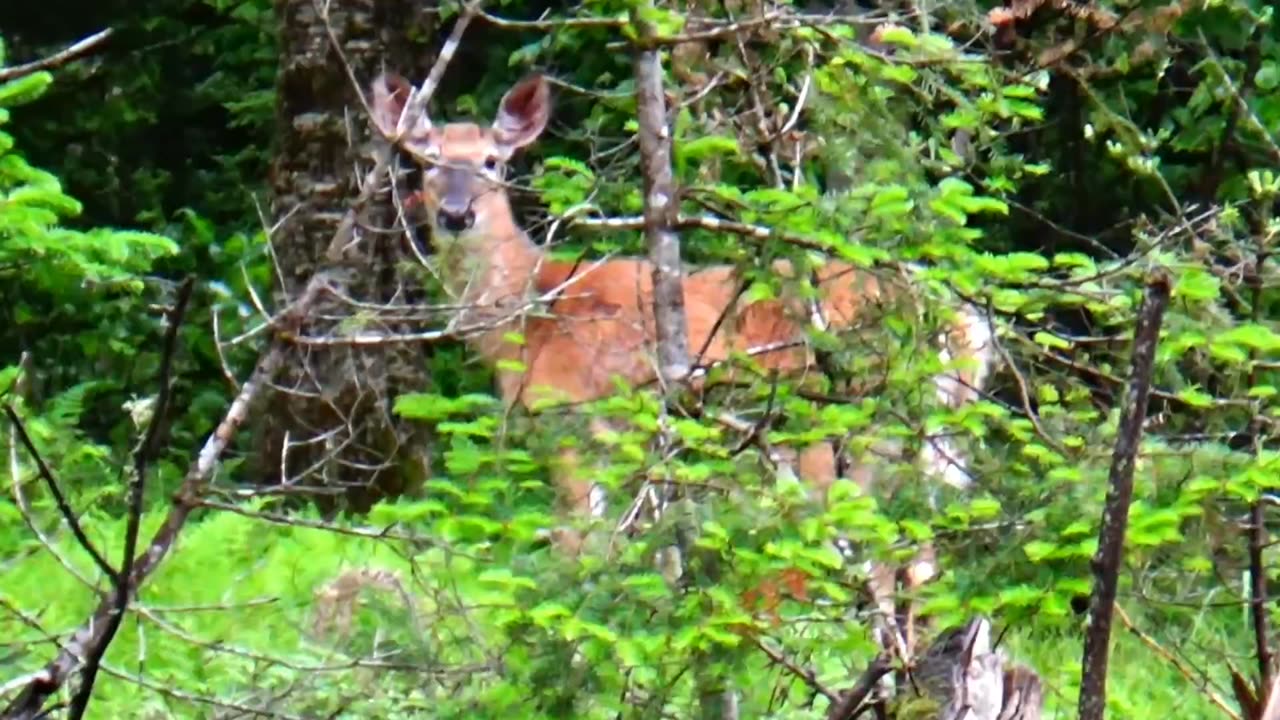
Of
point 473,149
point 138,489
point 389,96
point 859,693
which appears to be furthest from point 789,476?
point 473,149

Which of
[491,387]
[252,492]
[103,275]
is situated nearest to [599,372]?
[491,387]

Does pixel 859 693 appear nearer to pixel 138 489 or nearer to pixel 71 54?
pixel 138 489

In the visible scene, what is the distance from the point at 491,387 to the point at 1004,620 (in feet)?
19.4

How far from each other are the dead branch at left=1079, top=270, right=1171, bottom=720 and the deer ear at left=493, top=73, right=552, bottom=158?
5.38 m

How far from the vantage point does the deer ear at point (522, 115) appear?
318 inches

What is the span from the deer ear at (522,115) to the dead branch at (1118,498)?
5.38 m

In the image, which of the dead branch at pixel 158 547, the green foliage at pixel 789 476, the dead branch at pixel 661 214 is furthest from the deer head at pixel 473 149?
the dead branch at pixel 158 547

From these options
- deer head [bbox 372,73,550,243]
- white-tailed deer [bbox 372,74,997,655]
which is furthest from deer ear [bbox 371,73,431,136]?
deer head [bbox 372,73,550,243]

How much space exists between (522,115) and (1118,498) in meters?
5.79

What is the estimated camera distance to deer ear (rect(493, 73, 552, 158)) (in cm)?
807

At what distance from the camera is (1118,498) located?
2768mm

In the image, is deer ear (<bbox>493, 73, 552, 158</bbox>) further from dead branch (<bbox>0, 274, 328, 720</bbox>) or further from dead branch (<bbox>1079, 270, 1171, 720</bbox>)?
dead branch (<bbox>1079, 270, 1171, 720</bbox>)

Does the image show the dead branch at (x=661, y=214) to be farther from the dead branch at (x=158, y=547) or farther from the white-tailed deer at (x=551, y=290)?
the dead branch at (x=158, y=547)

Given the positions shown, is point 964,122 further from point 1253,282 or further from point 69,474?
point 69,474
